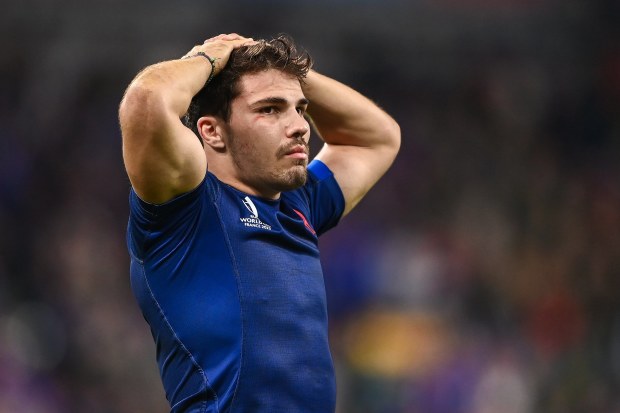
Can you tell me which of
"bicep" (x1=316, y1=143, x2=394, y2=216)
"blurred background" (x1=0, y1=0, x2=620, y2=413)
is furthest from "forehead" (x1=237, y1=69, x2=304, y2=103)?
"blurred background" (x1=0, y1=0, x2=620, y2=413)

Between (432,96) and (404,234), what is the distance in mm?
1924

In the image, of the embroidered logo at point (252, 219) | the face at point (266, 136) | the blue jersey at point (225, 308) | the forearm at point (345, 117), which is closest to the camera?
the blue jersey at point (225, 308)

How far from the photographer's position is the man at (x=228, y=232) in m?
3.34

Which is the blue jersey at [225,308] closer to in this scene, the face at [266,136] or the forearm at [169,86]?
the face at [266,136]

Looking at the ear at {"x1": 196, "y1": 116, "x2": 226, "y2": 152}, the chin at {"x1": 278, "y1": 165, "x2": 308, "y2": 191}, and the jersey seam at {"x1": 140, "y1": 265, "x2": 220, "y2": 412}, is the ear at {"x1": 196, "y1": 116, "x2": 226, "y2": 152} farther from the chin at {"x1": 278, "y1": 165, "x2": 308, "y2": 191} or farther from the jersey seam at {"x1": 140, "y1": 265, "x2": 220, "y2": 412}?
the jersey seam at {"x1": 140, "y1": 265, "x2": 220, "y2": 412}

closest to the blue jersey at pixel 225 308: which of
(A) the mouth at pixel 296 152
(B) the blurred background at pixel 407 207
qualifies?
(A) the mouth at pixel 296 152

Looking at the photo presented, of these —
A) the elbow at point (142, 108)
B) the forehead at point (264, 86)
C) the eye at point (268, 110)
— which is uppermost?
the elbow at point (142, 108)

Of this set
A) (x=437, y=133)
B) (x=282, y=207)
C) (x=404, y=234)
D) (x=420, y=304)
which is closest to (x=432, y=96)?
(x=437, y=133)

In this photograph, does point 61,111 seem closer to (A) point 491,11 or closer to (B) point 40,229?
(B) point 40,229

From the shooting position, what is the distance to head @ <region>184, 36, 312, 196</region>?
370 centimetres

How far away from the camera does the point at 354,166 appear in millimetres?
4406

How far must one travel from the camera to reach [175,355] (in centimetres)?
345

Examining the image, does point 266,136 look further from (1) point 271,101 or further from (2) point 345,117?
(2) point 345,117

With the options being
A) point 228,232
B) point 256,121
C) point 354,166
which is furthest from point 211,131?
point 354,166
